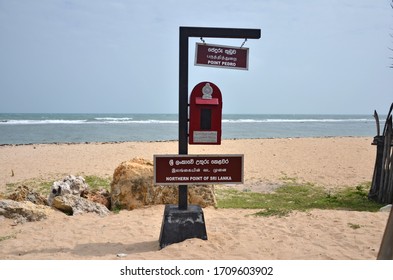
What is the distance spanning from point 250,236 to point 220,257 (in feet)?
3.39

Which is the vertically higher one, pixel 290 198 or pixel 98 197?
pixel 98 197

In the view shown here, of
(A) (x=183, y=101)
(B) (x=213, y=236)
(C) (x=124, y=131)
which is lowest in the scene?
(B) (x=213, y=236)

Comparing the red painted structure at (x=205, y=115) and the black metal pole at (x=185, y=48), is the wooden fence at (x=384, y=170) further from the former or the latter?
the red painted structure at (x=205, y=115)

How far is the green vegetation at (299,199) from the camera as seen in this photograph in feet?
28.1

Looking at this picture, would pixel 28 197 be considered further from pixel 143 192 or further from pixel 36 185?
pixel 36 185

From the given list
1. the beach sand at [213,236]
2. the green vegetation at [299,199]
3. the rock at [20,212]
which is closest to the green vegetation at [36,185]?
the rock at [20,212]

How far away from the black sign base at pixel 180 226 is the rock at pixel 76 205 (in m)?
2.51

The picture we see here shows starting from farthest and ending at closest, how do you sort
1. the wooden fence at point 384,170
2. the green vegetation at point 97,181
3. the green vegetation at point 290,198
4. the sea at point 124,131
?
1. the sea at point 124,131
2. the green vegetation at point 97,181
3. the wooden fence at point 384,170
4. the green vegetation at point 290,198

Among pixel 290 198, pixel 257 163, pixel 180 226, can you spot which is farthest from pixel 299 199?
pixel 257 163

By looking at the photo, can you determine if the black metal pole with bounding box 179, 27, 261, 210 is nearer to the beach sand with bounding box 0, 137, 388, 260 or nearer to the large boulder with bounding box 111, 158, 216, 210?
the beach sand with bounding box 0, 137, 388, 260

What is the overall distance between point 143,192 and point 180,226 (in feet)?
9.30

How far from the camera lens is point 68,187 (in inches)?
334
